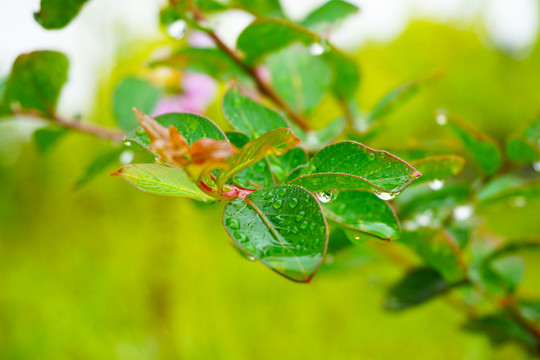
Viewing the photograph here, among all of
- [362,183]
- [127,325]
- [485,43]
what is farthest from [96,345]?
[485,43]

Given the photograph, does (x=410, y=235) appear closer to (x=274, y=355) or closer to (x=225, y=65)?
(x=225, y=65)

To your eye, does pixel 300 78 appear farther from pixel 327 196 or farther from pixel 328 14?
pixel 327 196

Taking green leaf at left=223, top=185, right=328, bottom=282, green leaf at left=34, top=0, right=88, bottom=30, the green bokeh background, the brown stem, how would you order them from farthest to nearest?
the green bokeh background, the brown stem, green leaf at left=34, top=0, right=88, bottom=30, green leaf at left=223, top=185, right=328, bottom=282

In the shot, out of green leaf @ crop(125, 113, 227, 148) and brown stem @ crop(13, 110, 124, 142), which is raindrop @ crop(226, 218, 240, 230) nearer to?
green leaf @ crop(125, 113, 227, 148)

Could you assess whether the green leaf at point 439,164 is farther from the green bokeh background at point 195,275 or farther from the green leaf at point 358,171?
the green bokeh background at point 195,275

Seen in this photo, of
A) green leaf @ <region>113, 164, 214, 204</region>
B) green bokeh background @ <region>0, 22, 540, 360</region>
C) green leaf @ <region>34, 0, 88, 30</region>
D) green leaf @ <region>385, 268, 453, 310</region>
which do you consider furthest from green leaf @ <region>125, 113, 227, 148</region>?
green bokeh background @ <region>0, 22, 540, 360</region>

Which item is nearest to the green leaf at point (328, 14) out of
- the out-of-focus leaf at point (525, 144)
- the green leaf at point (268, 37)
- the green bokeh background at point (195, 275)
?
the green leaf at point (268, 37)
